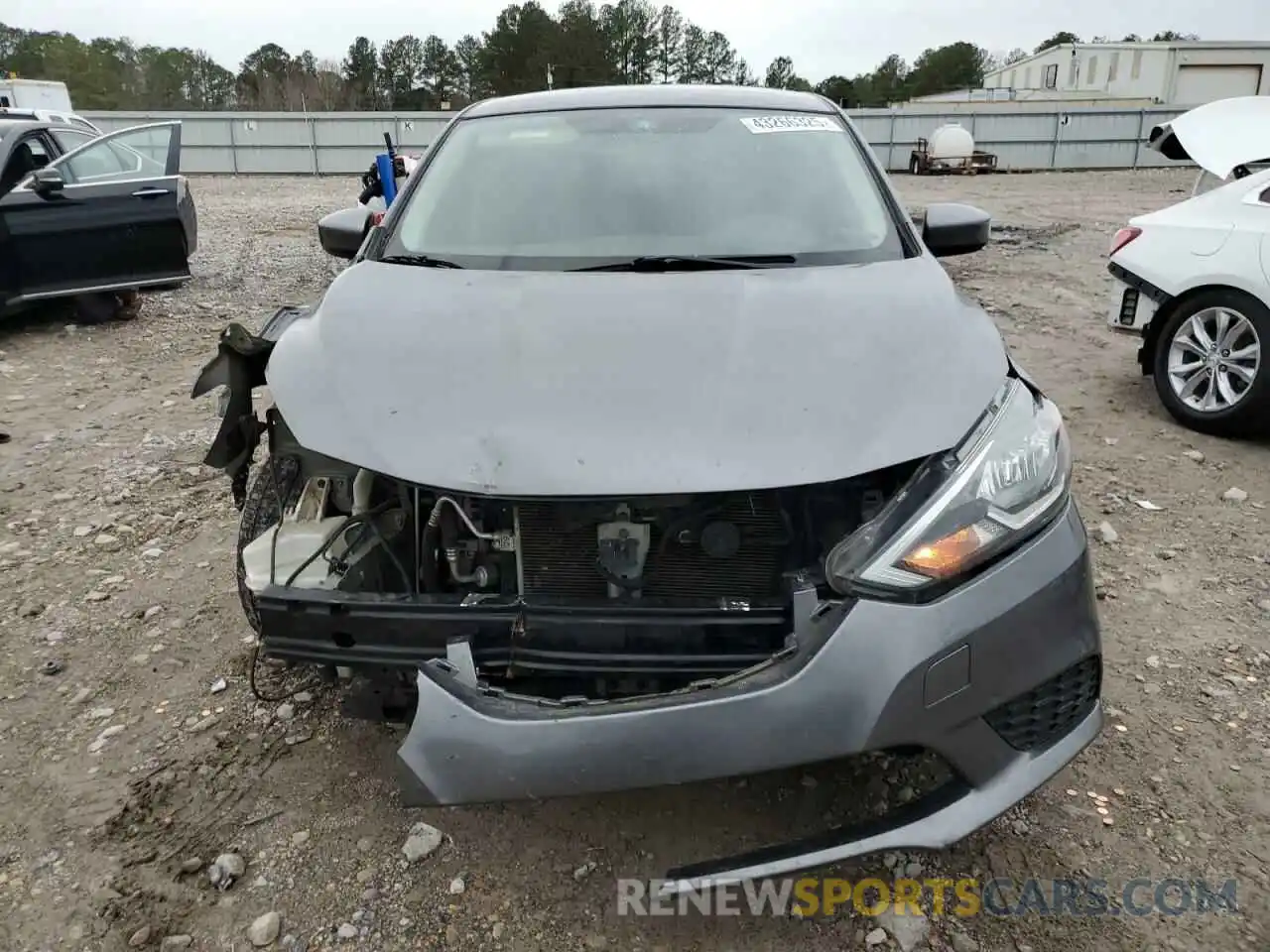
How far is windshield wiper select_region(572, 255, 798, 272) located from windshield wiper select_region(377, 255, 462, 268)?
1.29ft

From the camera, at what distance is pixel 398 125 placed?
21812 millimetres

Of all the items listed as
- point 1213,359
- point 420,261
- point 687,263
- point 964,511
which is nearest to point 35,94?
point 420,261

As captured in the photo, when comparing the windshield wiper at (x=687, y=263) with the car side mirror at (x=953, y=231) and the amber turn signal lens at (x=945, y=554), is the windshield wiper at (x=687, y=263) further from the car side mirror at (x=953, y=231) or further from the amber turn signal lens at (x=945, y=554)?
the amber turn signal lens at (x=945, y=554)

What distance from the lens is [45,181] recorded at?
21.0 ft

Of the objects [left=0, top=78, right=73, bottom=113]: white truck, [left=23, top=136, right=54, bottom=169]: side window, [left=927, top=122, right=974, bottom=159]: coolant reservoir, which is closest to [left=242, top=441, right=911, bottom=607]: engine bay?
[left=23, top=136, right=54, bottom=169]: side window

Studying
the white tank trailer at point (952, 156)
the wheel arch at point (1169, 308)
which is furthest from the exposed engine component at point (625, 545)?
the white tank trailer at point (952, 156)

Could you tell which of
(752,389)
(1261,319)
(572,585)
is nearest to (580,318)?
(752,389)

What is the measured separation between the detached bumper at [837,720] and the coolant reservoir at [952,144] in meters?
22.5

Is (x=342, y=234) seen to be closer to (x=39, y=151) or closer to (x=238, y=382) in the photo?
(x=238, y=382)

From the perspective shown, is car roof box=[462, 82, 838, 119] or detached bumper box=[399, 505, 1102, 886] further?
car roof box=[462, 82, 838, 119]

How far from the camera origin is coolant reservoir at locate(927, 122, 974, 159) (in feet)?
71.3

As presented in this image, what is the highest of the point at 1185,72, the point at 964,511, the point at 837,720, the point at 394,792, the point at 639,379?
the point at 1185,72

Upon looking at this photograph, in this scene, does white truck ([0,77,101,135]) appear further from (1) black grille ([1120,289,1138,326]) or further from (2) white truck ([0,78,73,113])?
(1) black grille ([1120,289,1138,326])

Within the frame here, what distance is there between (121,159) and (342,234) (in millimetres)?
4994
